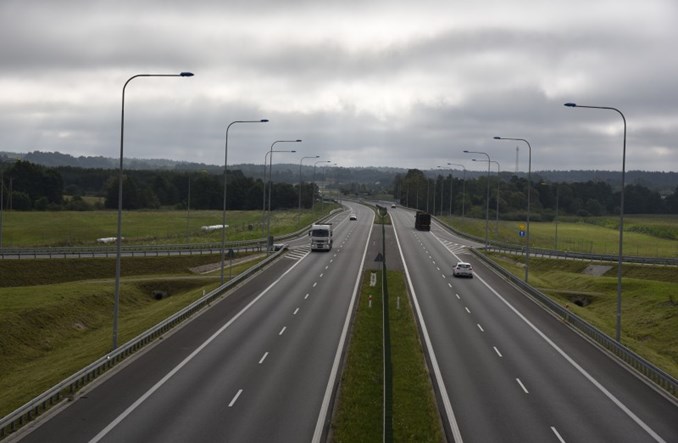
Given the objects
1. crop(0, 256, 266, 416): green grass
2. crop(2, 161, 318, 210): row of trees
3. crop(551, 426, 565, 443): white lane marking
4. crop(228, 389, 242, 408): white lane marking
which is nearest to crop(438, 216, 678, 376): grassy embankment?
crop(551, 426, 565, 443): white lane marking

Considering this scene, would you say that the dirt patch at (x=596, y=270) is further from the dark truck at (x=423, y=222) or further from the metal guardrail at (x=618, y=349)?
the dark truck at (x=423, y=222)

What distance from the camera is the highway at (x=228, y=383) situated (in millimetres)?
21531

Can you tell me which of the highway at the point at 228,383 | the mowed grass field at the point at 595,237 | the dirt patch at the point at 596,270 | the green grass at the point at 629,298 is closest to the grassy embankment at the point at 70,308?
the highway at the point at 228,383

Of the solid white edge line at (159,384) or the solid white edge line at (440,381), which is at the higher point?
the solid white edge line at (440,381)

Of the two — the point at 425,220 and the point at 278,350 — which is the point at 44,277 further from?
the point at 425,220

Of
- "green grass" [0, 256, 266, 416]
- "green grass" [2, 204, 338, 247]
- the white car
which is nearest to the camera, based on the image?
"green grass" [0, 256, 266, 416]

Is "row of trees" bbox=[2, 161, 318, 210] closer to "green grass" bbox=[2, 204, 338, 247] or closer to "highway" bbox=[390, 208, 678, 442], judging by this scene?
"green grass" bbox=[2, 204, 338, 247]

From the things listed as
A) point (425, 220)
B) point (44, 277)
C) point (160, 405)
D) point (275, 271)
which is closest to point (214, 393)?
point (160, 405)

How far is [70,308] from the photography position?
47.8m

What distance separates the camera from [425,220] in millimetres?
110438

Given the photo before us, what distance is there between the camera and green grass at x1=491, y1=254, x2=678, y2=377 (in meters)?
42.4

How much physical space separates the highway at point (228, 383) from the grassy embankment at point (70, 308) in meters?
3.61

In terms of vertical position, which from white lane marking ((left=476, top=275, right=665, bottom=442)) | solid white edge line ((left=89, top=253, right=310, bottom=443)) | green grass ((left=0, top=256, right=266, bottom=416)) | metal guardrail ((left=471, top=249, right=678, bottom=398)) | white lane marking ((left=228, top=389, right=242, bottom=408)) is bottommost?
green grass ((left=0, top=256, right=266, bottom=416))

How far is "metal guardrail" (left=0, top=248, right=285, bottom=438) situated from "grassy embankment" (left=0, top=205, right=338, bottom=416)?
1660mm
